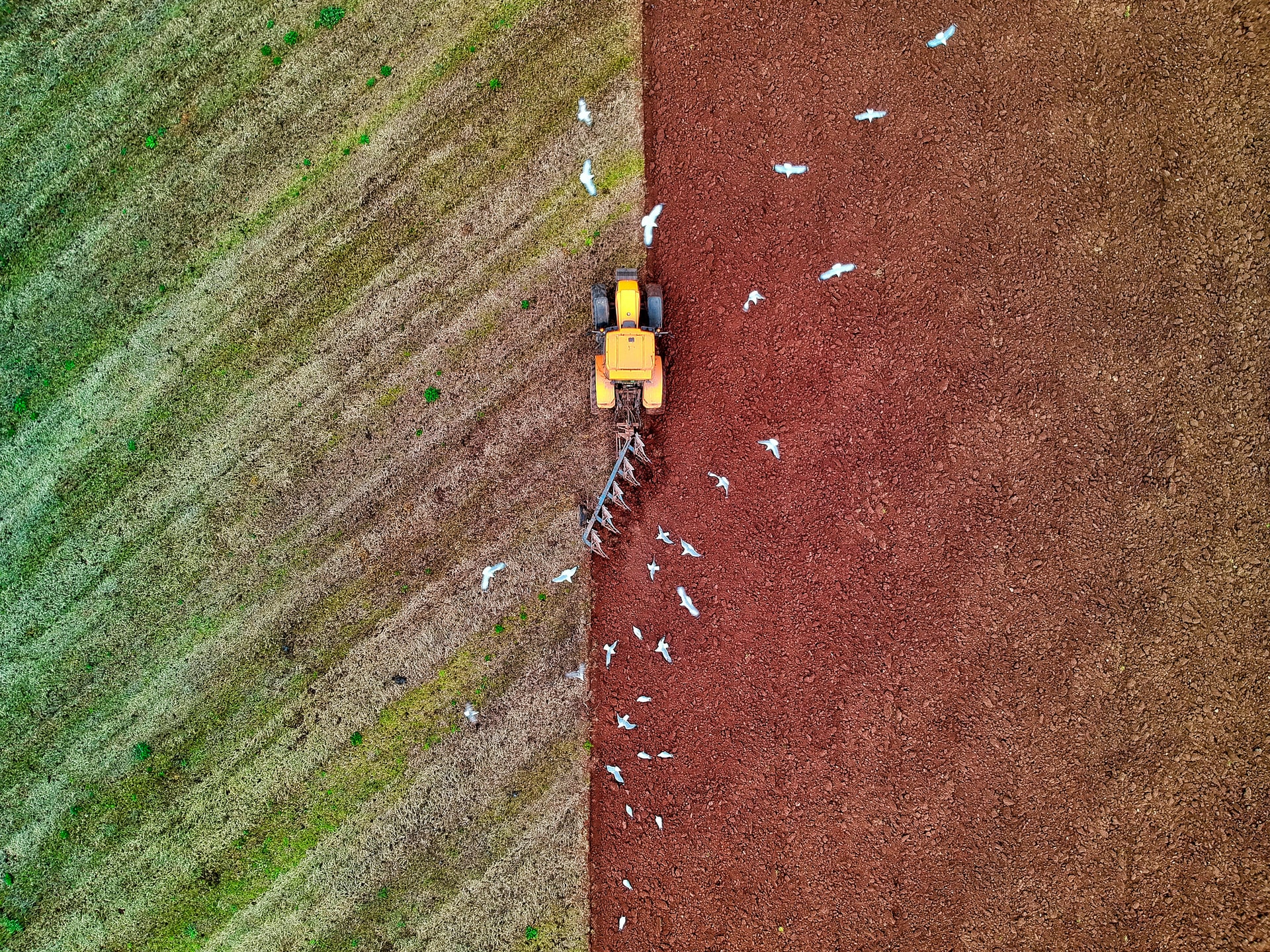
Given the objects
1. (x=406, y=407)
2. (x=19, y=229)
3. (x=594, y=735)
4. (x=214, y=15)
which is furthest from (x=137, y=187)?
(x=594, y=735)

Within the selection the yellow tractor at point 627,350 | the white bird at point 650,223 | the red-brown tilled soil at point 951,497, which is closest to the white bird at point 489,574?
the red-brown tilled soil at point 951,497

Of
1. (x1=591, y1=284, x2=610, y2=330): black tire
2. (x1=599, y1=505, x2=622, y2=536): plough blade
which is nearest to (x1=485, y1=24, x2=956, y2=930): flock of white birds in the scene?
(x1=599, y1=505, x2=622, y2=536): plough blade

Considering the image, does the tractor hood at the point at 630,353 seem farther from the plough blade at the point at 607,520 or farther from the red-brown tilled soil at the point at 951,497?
the plough blade at the point at 607,520

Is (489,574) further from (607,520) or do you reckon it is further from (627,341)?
(627,341)

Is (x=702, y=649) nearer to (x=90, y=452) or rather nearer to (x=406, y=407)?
(x=406, y=407)

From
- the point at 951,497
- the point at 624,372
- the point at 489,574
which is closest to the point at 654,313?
the point at 624,372
